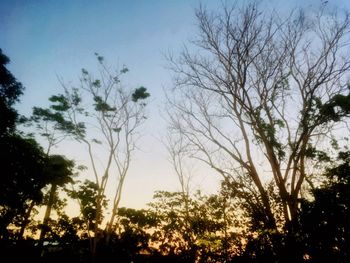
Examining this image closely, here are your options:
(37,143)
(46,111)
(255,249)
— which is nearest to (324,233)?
(255,249)

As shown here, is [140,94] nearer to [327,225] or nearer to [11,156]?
Answer: [11,156]

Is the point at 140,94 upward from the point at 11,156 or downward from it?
upward

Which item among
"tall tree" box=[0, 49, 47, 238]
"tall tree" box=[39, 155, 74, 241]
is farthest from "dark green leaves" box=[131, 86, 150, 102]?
"tall tree" box=[39, 155, 74, 241]

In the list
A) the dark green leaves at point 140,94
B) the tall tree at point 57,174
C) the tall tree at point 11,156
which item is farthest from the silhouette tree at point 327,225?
the tall tree at point 57,174

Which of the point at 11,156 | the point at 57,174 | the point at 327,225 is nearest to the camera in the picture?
the point at 327,225

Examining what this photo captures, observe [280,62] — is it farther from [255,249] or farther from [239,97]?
[255,249]

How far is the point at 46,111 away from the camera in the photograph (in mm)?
20297

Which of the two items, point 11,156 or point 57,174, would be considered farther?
point 57,174

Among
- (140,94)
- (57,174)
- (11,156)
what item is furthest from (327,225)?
(57,174)

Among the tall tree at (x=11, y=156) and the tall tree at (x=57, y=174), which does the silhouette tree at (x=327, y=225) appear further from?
the tall tree at (x=57, y=174)

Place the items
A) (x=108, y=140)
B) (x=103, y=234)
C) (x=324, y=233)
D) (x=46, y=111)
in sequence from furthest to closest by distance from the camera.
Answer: (x=46, y=111), (x=108, y=140), (x=103, y=234), (x=324, y=233)

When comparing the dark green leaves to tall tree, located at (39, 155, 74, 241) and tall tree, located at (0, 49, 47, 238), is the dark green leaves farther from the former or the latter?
tall tree, located at (39, 155, 74, 241)

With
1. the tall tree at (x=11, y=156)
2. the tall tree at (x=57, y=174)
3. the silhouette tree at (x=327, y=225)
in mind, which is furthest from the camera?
the tall tree at (x=57, y=174)

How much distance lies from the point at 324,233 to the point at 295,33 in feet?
28.7
